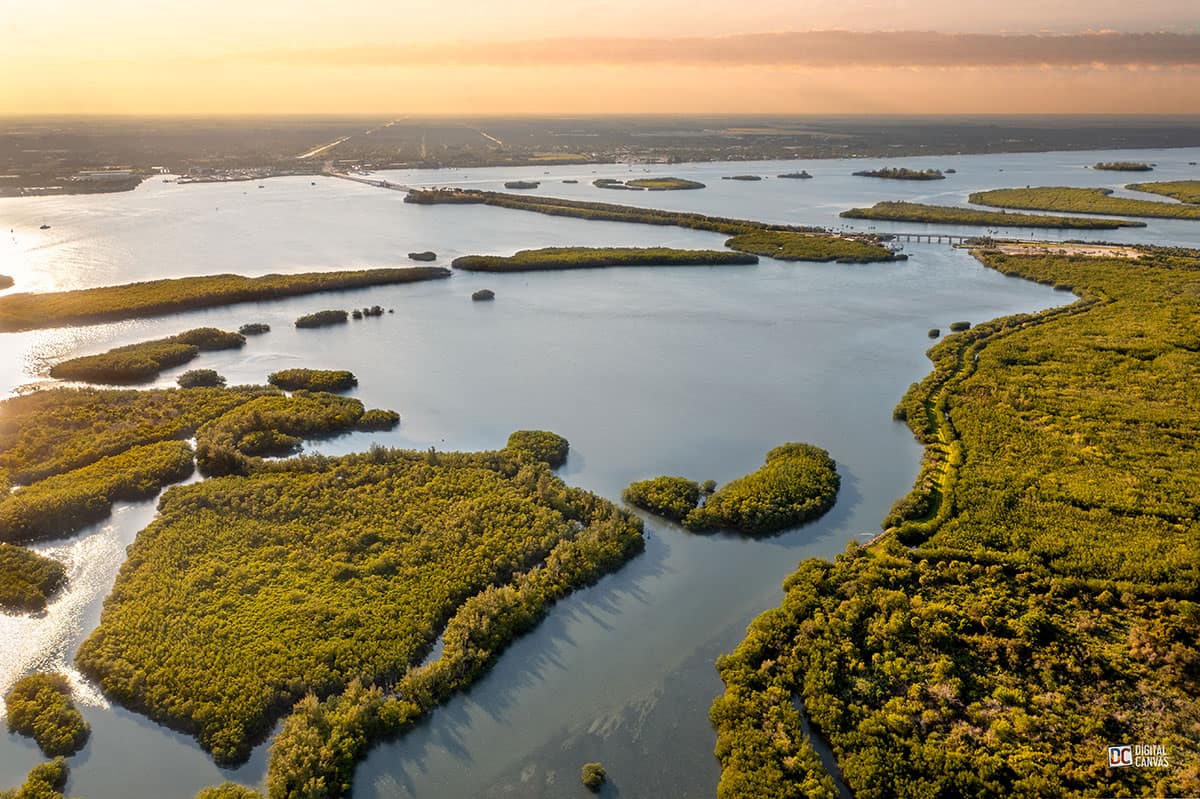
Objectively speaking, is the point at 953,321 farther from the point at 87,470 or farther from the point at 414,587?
the point at 87,470

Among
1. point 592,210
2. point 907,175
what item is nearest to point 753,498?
point 592,210

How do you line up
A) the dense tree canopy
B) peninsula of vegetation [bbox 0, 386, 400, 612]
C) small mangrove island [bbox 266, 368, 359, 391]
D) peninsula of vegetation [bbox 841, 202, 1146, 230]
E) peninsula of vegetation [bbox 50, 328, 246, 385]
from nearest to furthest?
peninsula of vegetation [bbox 0, 386, 400, 612], the dense tree canopy, small mangrove island [bbox 266, 368, 359, 391], peninsula of vegetation [bbox 50, 328, 246, 385], peninsula of vegetation [bbox 841, 202, 1146, 230]

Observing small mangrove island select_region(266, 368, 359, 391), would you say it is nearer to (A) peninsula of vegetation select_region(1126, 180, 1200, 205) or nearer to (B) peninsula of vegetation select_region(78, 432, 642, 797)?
(B) peninsula of vegetation select_region(78, 432, 642, 797)

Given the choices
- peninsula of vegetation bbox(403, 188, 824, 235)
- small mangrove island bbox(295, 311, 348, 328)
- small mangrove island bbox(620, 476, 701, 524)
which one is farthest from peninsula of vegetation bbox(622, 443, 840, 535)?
peninsula of vegetation bbox(403, 188, 824, 235)

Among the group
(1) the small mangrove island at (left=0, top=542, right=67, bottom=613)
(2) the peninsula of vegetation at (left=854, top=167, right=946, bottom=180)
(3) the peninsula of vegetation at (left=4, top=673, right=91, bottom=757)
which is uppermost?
(2) the peninsula of vegetation at (left=854, top=167, right=946, bottom=180)

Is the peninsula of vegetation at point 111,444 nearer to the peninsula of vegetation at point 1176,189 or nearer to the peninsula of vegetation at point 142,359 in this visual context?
the peninsula of vegetation at point 142,359

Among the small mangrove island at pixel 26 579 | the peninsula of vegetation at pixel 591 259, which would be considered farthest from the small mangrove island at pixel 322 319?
the small mangrove island at pixel 26 579
